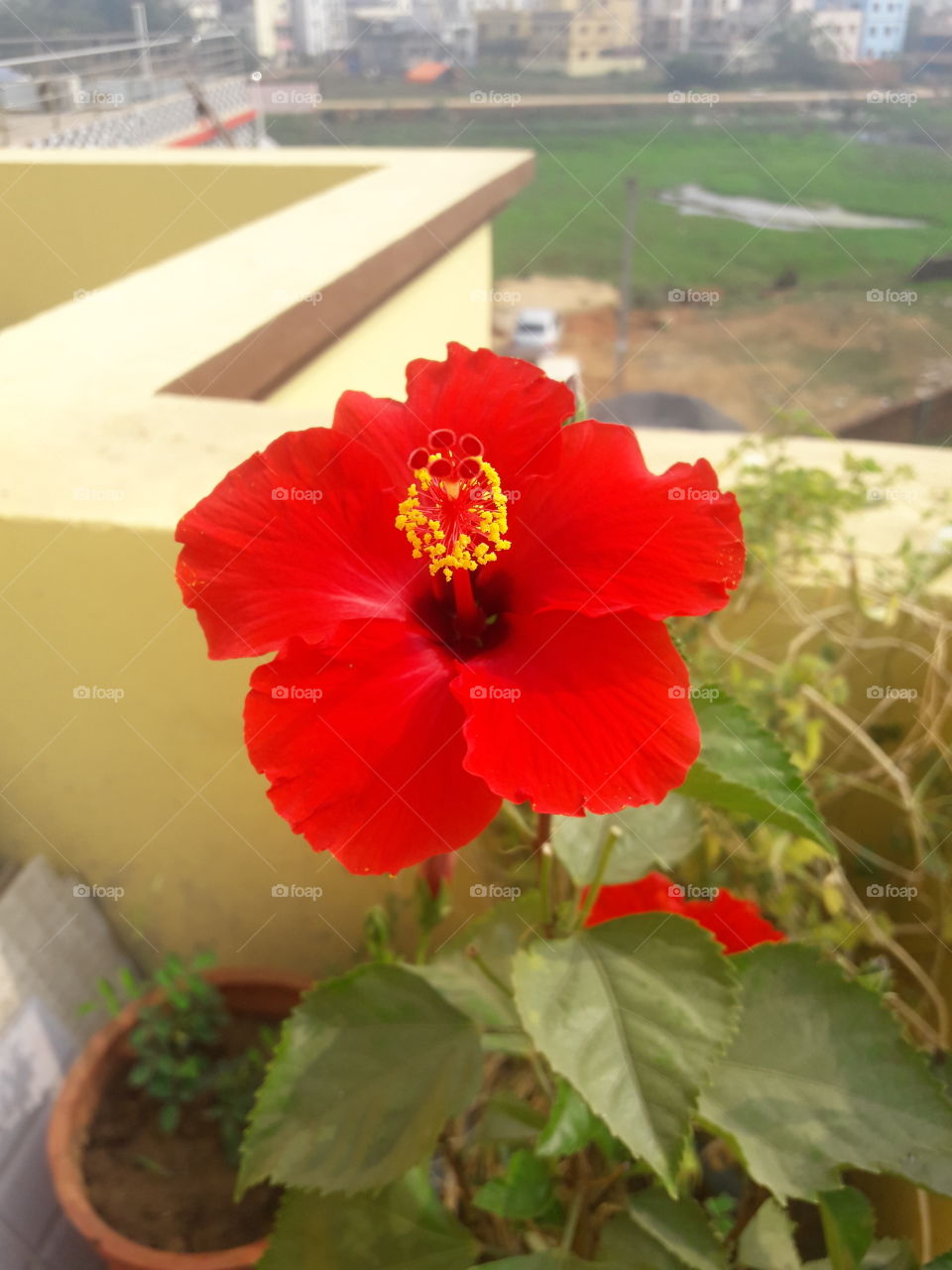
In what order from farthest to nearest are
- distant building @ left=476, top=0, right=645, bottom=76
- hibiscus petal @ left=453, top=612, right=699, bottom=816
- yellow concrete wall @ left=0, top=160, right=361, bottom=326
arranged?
distant building @ left=476, top=0, right=645, bottom=76, yellow concrete wall @ left=0, top=160, right=361, bottom=326, hibiscus petal @ left=453, top=612, right=699, bottom=816

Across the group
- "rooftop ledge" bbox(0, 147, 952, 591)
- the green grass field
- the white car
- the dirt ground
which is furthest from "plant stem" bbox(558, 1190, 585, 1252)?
the green grass field

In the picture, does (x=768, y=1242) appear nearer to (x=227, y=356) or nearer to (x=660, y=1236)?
(x=660, y=1236)

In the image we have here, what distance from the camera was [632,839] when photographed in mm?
790

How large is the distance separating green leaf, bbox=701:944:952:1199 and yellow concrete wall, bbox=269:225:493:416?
0.79m

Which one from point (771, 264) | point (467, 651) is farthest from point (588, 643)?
point (771, 264)

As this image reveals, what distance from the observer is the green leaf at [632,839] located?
74cm

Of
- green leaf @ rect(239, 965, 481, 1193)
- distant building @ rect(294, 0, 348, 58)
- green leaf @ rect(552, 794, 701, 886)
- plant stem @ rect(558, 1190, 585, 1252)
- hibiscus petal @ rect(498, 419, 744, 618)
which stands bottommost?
plant stem @ rect(558, 1190, 585, 1252)

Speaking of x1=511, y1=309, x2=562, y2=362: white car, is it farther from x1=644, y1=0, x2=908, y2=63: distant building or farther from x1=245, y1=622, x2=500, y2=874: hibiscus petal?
x1=245, y1=622, x2=500, y2=874: hibiscus petal

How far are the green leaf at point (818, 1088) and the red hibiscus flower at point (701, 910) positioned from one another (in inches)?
2.4

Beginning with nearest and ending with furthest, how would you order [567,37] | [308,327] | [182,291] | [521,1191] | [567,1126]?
[567,1126] → [521,1191] → [308,327] → [182,291] → [567,37]

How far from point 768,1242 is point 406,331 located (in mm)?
1644

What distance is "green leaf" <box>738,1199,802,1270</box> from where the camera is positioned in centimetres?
74

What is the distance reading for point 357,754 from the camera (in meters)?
0.49

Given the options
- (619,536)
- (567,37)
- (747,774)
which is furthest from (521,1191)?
(567,37)
